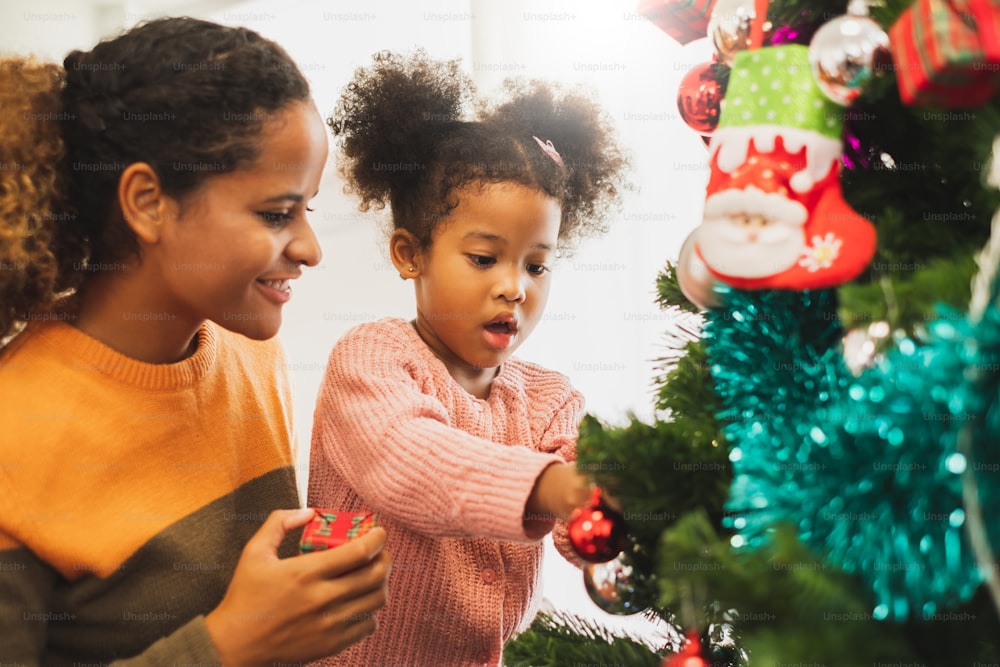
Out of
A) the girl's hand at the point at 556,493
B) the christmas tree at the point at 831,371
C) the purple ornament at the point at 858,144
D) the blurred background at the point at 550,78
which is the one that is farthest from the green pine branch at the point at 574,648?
the blurred background at the point at 550,78

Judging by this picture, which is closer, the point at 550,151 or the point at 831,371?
the point at 831,371

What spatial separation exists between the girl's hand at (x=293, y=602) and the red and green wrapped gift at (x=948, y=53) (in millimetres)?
545

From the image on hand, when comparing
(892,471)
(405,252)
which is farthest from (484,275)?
(892,471)

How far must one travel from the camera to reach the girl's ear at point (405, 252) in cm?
113

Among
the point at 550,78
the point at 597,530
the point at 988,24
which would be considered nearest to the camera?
the point at 988,24

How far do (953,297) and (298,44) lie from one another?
1.62m

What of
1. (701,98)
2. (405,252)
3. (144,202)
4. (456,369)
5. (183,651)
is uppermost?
(701,98)

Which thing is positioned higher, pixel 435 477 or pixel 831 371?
pixel 831 371

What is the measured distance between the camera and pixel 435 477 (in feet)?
2.55

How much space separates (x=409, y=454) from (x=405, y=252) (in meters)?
0.40

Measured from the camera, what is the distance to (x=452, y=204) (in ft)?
3.55

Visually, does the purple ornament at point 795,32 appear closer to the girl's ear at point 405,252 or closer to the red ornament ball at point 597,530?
the red ornament ball at point 597,530

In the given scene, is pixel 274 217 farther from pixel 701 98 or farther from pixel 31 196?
pixel 701 98

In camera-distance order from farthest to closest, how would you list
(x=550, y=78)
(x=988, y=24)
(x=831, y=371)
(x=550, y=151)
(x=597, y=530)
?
(x=550, y=78) < (x=550, y=151) < (x=597, y=530) < (x=831, y=371) < (x=988, y=24)
